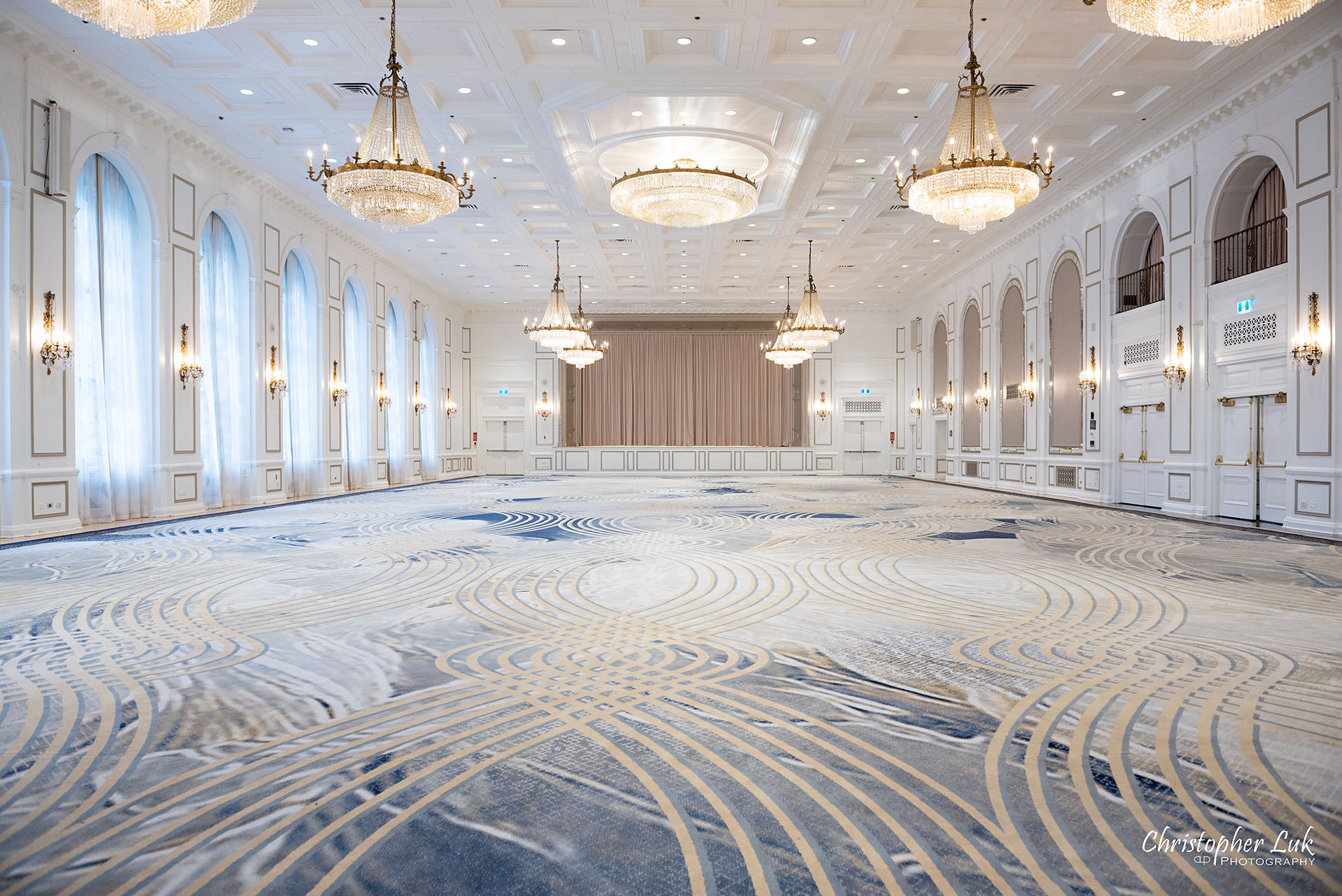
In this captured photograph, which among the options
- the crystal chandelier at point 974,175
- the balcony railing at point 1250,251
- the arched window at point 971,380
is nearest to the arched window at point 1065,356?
the arched window at point 971,380

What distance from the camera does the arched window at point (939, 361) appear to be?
18562 millimetres

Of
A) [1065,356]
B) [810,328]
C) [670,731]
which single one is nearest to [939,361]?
[1065,356]

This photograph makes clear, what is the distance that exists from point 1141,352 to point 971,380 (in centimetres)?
644

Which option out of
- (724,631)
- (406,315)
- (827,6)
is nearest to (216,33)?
(827,6)

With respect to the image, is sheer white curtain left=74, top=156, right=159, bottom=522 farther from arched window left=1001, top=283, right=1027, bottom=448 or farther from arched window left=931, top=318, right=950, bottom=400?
arched window left=931, top=318, right=950, bottom=400

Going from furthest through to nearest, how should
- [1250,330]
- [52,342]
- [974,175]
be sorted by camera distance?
[1250,330], [52,342], [974,175]

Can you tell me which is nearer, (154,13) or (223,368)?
(154,13)

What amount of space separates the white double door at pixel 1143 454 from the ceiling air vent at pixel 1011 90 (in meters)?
4.65

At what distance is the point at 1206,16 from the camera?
13.5 feet

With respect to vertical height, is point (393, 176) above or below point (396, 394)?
above

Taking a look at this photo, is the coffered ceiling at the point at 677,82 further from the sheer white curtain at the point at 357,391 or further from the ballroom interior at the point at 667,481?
the sheer white curtain at the point at 357,391

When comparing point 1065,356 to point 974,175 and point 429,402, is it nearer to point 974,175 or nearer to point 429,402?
point 974,175

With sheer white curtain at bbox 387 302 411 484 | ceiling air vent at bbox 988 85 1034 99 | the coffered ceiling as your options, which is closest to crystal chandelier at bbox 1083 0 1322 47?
the coffered ceiling

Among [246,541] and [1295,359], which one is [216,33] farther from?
[1295,359]
